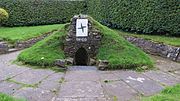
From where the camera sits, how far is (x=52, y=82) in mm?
5746

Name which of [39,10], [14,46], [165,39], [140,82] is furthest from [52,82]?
[39,10]

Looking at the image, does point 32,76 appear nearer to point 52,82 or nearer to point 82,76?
point 52,82

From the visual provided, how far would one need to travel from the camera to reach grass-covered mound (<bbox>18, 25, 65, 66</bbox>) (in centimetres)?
719

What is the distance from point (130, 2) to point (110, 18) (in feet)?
5.70

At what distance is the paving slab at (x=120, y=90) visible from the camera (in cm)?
492

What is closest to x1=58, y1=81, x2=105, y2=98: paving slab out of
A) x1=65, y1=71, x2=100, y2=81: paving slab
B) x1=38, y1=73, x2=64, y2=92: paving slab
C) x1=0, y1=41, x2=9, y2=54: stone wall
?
x1=38, y1=73, x2=64, y2=92: paving slab

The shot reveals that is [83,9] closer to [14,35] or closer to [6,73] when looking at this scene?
[14,35]

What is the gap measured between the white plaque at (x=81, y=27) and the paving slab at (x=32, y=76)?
5.25 feet

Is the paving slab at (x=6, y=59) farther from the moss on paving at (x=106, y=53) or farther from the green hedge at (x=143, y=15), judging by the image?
the green hedge at (x=143, y=15)

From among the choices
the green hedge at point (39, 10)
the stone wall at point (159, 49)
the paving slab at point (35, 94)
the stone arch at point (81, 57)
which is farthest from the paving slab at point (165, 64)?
the green hedge at point (39, 10)

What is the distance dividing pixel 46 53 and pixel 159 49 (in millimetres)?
3344

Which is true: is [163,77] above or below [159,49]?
below

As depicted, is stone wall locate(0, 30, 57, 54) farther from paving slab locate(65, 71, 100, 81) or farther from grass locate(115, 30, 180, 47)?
grass locate(115, 30, 180, 47)

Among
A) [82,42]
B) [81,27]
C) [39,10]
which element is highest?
[39,10]
